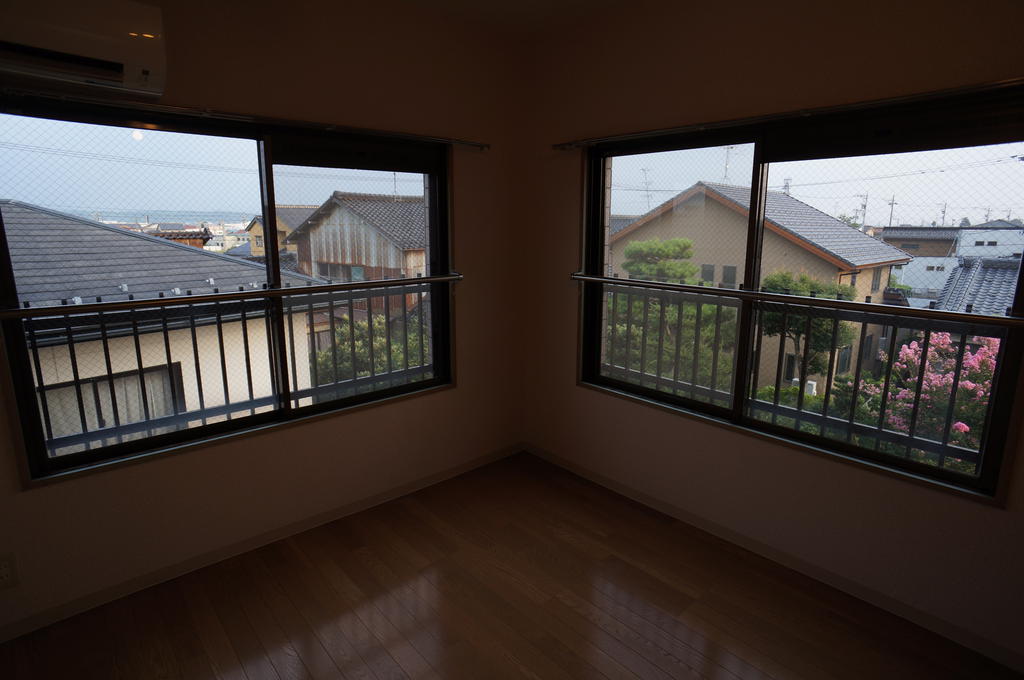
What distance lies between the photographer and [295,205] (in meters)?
2.33

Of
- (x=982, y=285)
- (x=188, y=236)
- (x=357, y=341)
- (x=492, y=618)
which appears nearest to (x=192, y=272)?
(x=188, y=236)

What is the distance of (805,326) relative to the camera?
87.0 inches

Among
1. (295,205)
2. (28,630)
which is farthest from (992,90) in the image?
(28,630)

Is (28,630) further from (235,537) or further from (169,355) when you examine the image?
(169,355)

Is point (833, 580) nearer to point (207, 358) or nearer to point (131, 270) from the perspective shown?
point (207, 358)

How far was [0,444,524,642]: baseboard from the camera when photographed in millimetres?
1921

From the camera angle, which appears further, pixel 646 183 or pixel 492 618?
pixel 646 183

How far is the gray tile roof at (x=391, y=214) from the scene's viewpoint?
7.98 feet

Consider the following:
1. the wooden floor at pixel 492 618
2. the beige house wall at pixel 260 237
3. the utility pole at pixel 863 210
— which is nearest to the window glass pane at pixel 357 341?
the beige house wall at pixel 260 237

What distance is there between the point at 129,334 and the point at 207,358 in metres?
0.29

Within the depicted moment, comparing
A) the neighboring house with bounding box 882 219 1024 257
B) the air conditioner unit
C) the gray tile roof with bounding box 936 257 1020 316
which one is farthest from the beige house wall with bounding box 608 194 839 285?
the air conditioner unit

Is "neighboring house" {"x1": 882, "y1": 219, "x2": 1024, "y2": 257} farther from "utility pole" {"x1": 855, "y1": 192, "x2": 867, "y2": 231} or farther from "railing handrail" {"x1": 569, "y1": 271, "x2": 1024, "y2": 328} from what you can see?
"railing handrail" {"x1": 569, "y1": 271, "x2": 1024, "y2": 328}

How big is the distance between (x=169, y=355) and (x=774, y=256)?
250 centimetres

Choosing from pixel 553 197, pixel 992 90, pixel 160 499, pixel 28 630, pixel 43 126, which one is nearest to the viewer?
pixel 992 90
